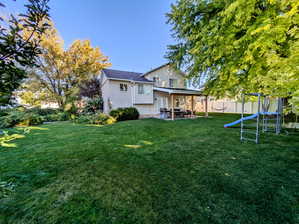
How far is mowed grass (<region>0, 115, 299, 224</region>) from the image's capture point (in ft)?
5.70

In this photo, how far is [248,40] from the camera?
4.43 meters

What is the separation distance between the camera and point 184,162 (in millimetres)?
3314

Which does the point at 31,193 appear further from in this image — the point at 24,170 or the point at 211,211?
the point at 211,211

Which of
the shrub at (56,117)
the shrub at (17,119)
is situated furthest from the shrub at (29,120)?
the shrub at (56,117)

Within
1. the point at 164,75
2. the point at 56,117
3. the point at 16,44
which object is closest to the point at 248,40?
the point at 16,44

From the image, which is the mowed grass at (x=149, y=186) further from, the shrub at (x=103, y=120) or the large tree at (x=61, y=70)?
the large tree at (x=61, y=70)

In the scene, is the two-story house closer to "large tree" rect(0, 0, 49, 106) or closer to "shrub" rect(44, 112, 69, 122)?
"shrub" rect(44, 112, 69, 122)

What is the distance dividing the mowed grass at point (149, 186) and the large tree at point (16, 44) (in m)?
1.14

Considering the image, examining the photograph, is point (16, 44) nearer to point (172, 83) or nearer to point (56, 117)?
point (56, 117)

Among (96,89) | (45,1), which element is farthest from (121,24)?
(45,1)

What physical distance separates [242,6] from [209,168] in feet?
16.8

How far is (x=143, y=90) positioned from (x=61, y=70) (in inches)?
A: 443

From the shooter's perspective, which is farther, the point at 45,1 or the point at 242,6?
the point at 242,6

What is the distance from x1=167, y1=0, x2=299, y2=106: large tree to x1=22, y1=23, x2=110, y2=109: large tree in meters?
13.8
